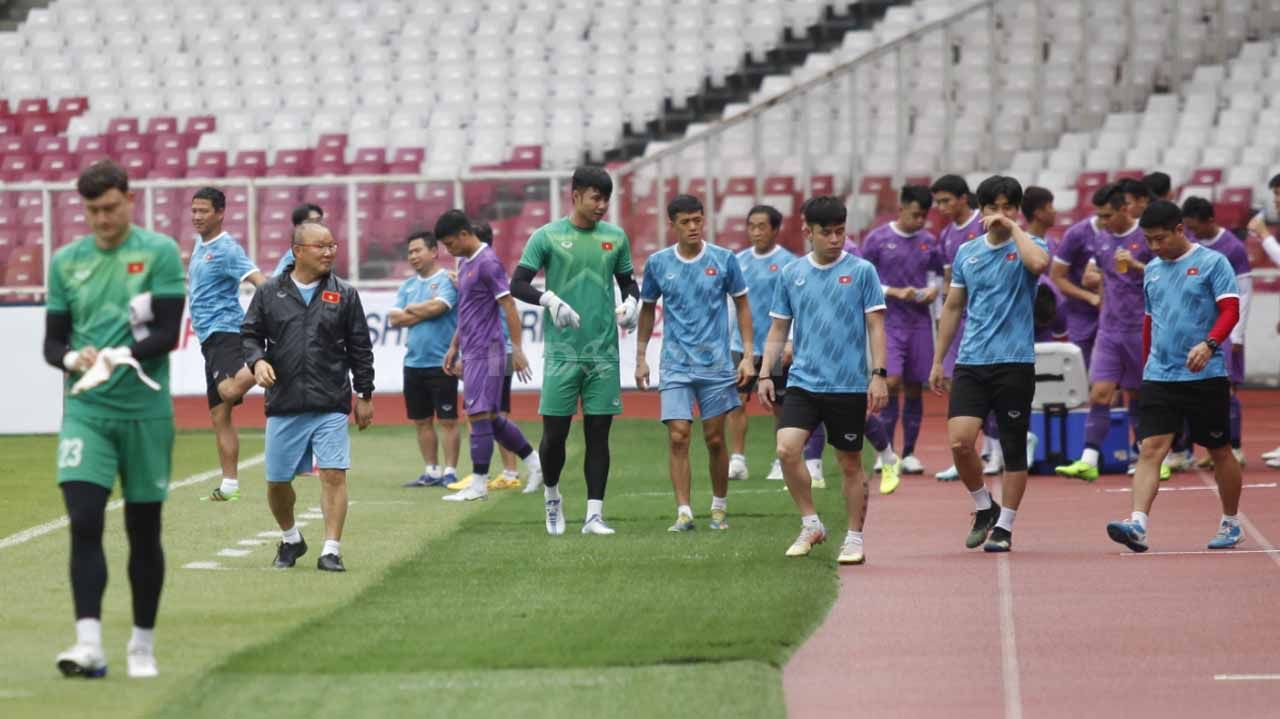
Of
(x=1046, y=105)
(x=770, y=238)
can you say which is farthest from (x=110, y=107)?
(x=770, y=238)

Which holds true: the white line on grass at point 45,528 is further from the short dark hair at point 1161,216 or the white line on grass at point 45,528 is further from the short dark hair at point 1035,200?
the short dark hair at point 1035,200

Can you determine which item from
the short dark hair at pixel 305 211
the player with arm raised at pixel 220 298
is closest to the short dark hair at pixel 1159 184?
the short dark hair at pixel 305 211

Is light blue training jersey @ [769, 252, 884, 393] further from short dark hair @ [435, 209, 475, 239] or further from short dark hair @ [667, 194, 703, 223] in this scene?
short dark hair @ [435, 209, 475, 239]

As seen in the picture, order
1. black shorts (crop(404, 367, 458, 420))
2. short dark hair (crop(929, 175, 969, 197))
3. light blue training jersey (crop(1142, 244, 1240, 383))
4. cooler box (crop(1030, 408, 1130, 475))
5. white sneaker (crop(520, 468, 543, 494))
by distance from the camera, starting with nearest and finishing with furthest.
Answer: light blue training jersey (crop(1142, 244, 1240, 383)), short dark hair (crop(929, 175, 969, 197)), white sneaker (crop(520, 468, 543, 494)), black shorts (crop(404, 367, 458, 420)), cooler box (crop(1030, 408, 1130, 475))

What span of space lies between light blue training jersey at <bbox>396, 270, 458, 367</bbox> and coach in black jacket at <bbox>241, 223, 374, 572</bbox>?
4.96 metres

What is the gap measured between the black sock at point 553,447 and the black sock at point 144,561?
4530 mm

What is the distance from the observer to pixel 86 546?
7750mm

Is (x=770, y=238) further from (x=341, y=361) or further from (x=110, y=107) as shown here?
(x=110, y=107)

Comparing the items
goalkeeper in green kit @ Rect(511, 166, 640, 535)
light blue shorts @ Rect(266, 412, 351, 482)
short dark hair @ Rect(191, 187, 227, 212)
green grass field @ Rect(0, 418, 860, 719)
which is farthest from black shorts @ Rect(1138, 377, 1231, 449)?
short dark hair @ Rect(191, 187, 227, 212)

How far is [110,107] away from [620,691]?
93.4 ft

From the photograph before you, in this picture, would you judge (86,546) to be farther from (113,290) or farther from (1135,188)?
(1135,188)

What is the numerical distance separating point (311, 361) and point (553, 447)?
6.67 ft

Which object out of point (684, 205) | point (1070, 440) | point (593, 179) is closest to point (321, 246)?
point (593, 179)

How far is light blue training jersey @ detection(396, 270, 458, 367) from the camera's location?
52.3 ft
